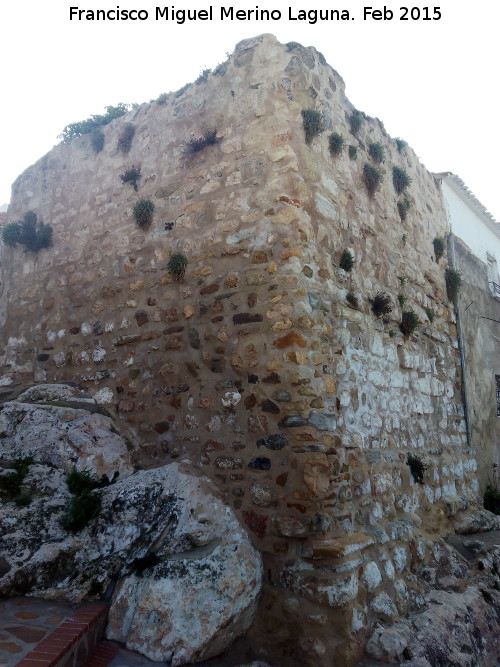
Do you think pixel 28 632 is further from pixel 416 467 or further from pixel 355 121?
pixel 355 121

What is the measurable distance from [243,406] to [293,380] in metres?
0.53

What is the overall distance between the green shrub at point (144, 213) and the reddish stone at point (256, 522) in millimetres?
3270

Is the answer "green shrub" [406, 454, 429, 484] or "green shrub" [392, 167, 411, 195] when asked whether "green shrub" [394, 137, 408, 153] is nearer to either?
"green shrub" [392, 167, 411, 195]

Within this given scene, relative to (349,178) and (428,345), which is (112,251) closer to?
(349,178)

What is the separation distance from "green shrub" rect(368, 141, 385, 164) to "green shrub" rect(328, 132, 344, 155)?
3.27 ft

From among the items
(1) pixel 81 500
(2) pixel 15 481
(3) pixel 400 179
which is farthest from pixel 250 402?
(3) pixel 400 179

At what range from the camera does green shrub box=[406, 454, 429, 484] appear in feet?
18.4

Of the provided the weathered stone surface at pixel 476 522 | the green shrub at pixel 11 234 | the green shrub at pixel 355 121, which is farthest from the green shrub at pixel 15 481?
the green shrub at pixel 355 121

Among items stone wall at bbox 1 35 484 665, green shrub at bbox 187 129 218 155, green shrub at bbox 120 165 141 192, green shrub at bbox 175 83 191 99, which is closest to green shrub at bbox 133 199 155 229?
stone wall at bbox 1 35 484 665

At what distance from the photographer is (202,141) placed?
5527 millimetres

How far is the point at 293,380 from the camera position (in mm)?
4281

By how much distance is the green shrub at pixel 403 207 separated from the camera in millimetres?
6934

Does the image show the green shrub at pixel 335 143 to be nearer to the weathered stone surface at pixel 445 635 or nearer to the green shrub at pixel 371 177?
the green shrub at pixel 371 177

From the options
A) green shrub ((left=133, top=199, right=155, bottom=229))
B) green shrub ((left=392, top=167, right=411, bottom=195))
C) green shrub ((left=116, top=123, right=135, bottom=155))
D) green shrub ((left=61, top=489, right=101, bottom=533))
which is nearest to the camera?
green shrub ((left=61, top=489, right=101, bottom=533))
